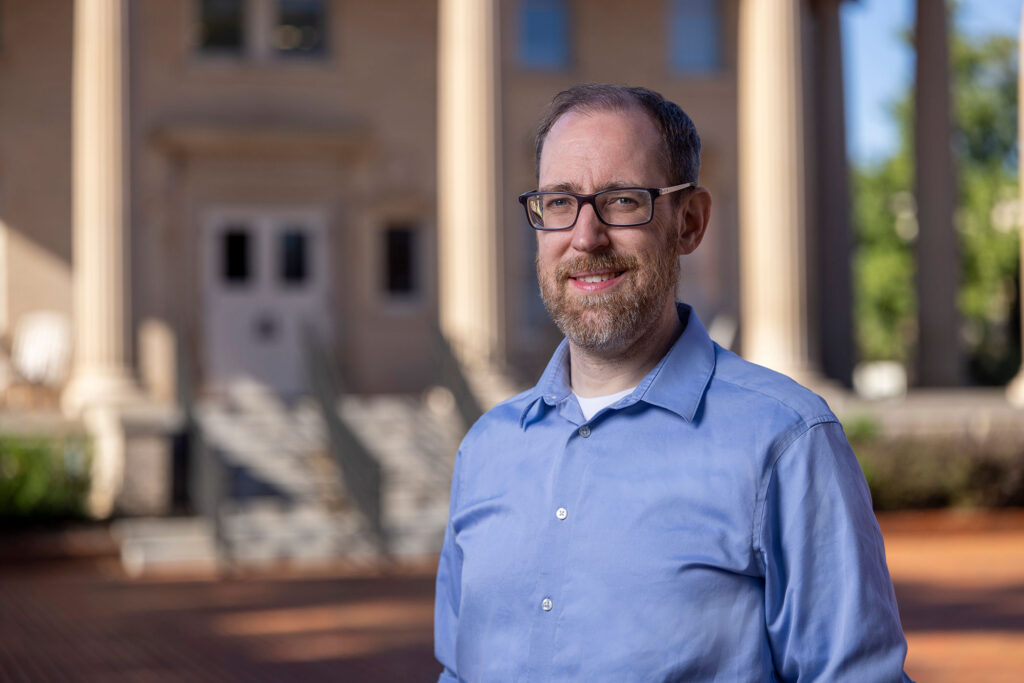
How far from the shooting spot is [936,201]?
19.5 m

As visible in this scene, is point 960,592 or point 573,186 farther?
point 960,592

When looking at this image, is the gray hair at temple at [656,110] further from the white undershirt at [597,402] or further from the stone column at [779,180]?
the stone column at [779,180]

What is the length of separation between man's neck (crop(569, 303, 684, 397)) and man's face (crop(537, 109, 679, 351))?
0.06 ft

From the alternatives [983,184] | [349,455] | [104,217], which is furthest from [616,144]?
[983,184]

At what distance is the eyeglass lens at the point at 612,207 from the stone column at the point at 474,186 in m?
13.5

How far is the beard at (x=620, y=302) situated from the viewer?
7.42ft

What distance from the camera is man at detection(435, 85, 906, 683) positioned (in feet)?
6.57

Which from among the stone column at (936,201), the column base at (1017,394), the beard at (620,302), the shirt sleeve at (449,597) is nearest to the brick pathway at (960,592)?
the column base at (1017,394)

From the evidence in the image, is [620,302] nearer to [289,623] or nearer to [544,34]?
[289,623]

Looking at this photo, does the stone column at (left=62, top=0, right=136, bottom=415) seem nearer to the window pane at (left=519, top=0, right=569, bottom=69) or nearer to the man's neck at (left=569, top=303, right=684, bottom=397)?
the window pane at (left=519, top=0, right=569, bottom=69)

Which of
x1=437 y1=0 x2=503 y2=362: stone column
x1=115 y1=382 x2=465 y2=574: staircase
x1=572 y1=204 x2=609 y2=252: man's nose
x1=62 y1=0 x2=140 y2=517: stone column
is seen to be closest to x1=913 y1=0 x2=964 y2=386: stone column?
x1=437 y1=0 x2=503 y2=362: stone column

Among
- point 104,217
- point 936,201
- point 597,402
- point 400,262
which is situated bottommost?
point 597,402

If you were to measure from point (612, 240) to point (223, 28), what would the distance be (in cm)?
1785

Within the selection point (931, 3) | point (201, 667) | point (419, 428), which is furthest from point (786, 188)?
point (201, 667)
